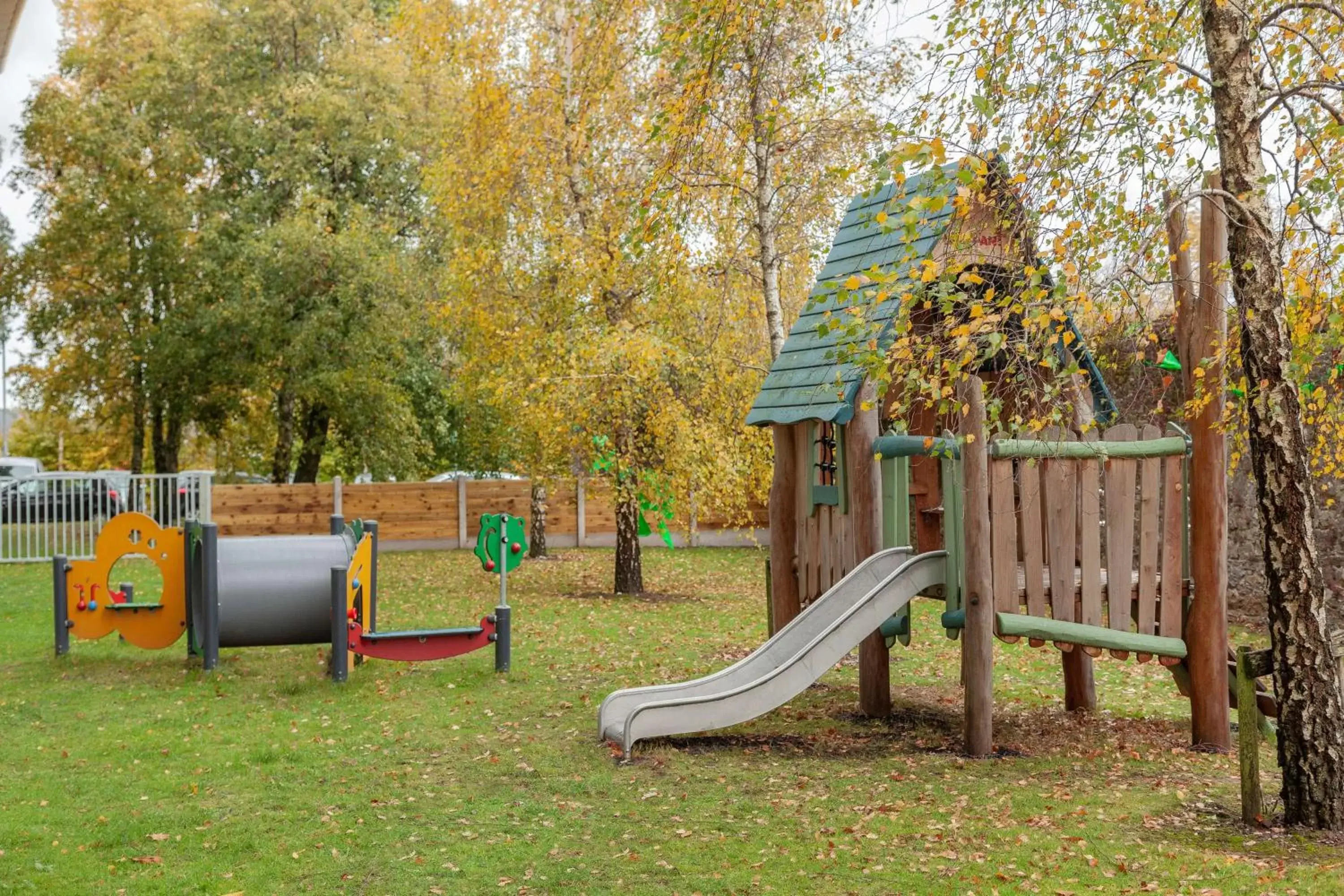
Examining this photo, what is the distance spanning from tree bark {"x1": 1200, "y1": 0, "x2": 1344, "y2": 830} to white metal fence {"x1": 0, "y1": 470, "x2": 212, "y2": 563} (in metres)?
17.9

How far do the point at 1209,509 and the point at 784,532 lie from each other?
3222mm

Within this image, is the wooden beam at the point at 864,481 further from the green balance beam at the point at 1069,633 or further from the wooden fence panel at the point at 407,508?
the wooden fence panel at the point at 407,508

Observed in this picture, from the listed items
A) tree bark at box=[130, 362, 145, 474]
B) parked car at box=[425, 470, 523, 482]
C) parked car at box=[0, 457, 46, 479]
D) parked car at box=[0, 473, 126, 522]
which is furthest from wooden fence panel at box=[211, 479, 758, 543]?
parked car at box=[0, 457, 46, 479]

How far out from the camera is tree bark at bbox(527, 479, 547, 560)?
21594 mm

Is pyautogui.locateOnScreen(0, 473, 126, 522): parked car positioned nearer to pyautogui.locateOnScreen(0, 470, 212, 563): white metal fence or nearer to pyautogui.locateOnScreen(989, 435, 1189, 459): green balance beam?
pyautogui.locateOnScreen(0, 470, 212, 563): white metal fence

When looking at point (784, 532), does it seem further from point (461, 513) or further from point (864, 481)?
point (461, 513)

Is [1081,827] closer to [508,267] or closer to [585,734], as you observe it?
[585,734]

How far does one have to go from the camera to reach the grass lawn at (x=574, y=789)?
18.3ft

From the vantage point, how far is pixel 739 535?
82.1 ft

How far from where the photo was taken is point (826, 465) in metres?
9.09

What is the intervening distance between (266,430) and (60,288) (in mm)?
5800

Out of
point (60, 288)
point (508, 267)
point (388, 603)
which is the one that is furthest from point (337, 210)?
point (388, 603)

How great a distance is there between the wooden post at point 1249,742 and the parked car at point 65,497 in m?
18.2

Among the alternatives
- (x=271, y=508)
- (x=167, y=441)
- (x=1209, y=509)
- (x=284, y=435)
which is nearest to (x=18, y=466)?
(x=167, y=441)
